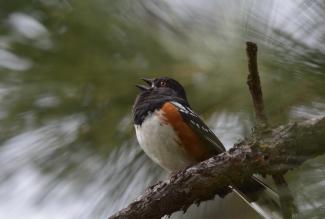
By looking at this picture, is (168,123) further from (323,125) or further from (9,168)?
(323,125)

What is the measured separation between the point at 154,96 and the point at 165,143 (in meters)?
0.29

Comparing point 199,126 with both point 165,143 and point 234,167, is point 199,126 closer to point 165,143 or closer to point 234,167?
point 165,143

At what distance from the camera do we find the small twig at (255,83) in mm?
1259

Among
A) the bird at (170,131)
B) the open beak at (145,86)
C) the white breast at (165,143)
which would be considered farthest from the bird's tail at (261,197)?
the open beak at (145,86)

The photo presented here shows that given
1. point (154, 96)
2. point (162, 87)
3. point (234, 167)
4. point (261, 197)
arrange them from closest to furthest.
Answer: point (234, 167) → point (261, 197) → point (162, 87) → point (154, 96)

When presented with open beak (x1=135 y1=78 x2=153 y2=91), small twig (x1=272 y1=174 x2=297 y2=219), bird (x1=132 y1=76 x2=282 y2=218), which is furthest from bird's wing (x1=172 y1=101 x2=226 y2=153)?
small twig (x1=272 y1=174 x2=297 y2=219)

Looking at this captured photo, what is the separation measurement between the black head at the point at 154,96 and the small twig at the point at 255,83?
507 mm

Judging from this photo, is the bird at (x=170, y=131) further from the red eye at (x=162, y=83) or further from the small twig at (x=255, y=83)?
the small twig at (x=255, y=83)

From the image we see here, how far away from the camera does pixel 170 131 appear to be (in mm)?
2098

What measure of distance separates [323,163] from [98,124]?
0.70 meters

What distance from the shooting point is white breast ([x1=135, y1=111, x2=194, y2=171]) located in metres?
1.99

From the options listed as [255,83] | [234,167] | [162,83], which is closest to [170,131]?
[162,83]

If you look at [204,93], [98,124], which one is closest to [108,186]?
[98,124]

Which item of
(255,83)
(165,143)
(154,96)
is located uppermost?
(255,83)
